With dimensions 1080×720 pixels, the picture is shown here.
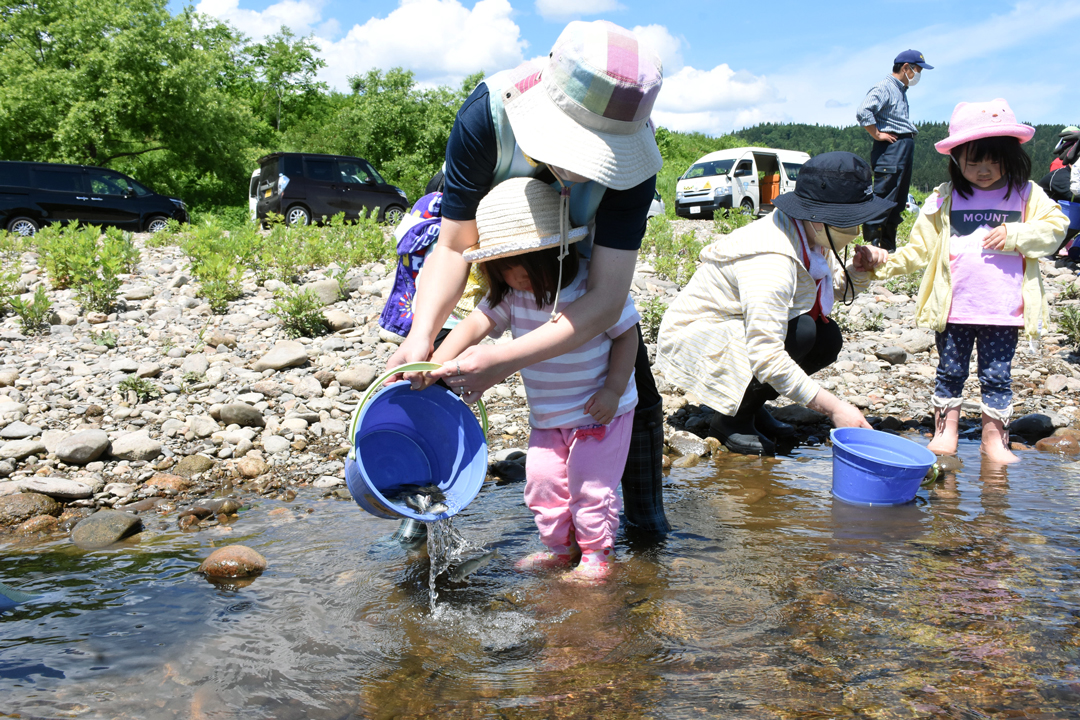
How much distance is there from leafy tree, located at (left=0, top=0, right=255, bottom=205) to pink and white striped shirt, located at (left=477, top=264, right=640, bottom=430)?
67.8ft

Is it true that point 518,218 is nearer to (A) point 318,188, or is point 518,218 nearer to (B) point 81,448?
(B) point 81,448

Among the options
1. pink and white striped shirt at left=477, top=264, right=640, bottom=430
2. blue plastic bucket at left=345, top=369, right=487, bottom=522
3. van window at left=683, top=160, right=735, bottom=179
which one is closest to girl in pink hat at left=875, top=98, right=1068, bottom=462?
pink and white striped shirt at left=477, top=264, right=640, bottom=430

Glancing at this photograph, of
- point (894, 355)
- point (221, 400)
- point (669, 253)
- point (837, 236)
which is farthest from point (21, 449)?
point (669, 253)

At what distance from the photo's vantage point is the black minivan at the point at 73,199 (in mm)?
12305

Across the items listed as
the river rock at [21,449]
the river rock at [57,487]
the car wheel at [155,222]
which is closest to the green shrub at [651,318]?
the river rock at [57,487]

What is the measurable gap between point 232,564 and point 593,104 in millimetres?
1822

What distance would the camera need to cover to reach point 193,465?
11.7 ft

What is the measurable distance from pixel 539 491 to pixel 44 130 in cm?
2192

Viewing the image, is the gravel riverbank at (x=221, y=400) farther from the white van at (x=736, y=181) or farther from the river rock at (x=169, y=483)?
the white van at (x=736, y=181)

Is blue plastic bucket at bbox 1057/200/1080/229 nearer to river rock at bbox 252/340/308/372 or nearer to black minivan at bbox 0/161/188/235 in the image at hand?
river rock at bbox 252/340/308/372

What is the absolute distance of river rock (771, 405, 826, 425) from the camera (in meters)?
4.41

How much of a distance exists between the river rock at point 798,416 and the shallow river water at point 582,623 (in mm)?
1264

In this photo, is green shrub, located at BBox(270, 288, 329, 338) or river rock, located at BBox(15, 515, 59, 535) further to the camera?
green shrub, located at BBox(270, 288, 329, 338)

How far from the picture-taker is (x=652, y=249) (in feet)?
26.6
